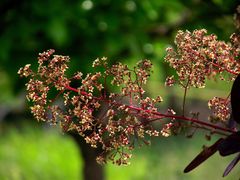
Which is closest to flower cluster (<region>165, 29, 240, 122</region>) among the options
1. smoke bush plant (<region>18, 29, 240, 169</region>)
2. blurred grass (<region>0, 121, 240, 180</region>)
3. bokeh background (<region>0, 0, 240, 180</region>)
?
smoke bush plant (<region>18, 29, 240, 169</region>)

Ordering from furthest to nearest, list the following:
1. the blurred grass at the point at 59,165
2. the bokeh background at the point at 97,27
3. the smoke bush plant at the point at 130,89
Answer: the blurred grass at the point at 59,165
the bokeh background at the point at 97,27
the smoke bush plant at the point at 130,89

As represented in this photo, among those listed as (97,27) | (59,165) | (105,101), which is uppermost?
(59,165)

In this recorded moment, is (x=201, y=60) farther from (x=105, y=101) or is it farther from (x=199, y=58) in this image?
(x=105, y=101)

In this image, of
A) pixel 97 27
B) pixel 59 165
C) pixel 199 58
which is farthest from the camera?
pixel 59 165

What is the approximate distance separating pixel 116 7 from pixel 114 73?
4.63ft

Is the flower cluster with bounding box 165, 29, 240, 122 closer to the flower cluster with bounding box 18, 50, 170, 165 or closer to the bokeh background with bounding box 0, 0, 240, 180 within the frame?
the flower cluster with bounding box 18, 50, 170, 165

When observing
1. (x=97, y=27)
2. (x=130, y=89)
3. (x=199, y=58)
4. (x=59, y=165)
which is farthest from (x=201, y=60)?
(x=59, y=165)

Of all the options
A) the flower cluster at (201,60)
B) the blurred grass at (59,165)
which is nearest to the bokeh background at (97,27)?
the flower cluster at (201,60)

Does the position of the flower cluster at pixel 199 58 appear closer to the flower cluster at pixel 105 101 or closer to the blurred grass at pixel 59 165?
the flower cluster at pixel 105 101

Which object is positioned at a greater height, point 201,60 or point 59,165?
point 59,165

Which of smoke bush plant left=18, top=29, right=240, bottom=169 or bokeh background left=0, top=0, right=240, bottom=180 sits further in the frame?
bokeh background left=0, top=0, right=240, bottom=180

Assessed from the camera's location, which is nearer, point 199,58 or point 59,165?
point 199,58

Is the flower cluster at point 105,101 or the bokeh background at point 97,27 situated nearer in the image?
the flower cluster at point 105,101

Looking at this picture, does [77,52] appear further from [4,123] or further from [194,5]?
[4,123]
